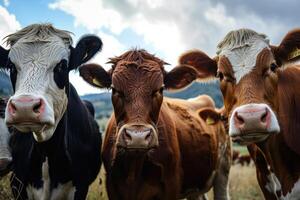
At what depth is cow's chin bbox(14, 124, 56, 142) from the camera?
489cm

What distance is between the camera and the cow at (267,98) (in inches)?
199

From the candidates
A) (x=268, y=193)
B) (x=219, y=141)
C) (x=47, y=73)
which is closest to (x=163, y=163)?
(x=268, y=193)

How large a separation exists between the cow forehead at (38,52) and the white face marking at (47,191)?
134 cm

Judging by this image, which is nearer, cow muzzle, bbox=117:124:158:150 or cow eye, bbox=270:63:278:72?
cow muzzle, bbox=117:124:158:150

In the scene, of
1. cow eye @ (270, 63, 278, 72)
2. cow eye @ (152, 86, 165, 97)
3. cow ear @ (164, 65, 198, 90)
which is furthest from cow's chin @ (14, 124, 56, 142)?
cow eye @ (270, 63, 278, 72)

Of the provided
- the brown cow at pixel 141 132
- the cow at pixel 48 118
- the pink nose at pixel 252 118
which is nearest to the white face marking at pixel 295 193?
the pink nose at pixel 252 118

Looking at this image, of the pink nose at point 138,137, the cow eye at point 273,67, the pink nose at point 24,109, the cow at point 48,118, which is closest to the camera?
the pink nose at point 24,109

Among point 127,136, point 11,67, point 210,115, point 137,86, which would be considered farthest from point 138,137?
point 210,115

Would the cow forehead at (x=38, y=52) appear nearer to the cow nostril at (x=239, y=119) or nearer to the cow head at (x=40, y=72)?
the cow head at (x=40, y=72)

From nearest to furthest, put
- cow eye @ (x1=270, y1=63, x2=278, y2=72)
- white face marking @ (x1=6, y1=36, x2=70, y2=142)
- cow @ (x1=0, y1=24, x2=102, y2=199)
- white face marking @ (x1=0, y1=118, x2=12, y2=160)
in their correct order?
cow @ (x1=0, y1=24, x2=102, y2=199) → white face marking @ (x1=6, y1=36, x2=70, y2=142) → cow eye @ (x1=270, y1=63, x2=278, y2=72) → white face marking @ (x1=0, y1=118, x2=12, y2=160)

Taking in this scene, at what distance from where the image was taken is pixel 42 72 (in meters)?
5.29

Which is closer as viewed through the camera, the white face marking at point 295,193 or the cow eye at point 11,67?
the cow eye at point 11,67

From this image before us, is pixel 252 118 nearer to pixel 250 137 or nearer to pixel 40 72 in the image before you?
pixel 250 137

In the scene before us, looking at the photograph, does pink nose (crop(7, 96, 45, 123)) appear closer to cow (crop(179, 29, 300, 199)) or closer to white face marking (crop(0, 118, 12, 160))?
white face marking (crop(0, 118, 12, 160))
